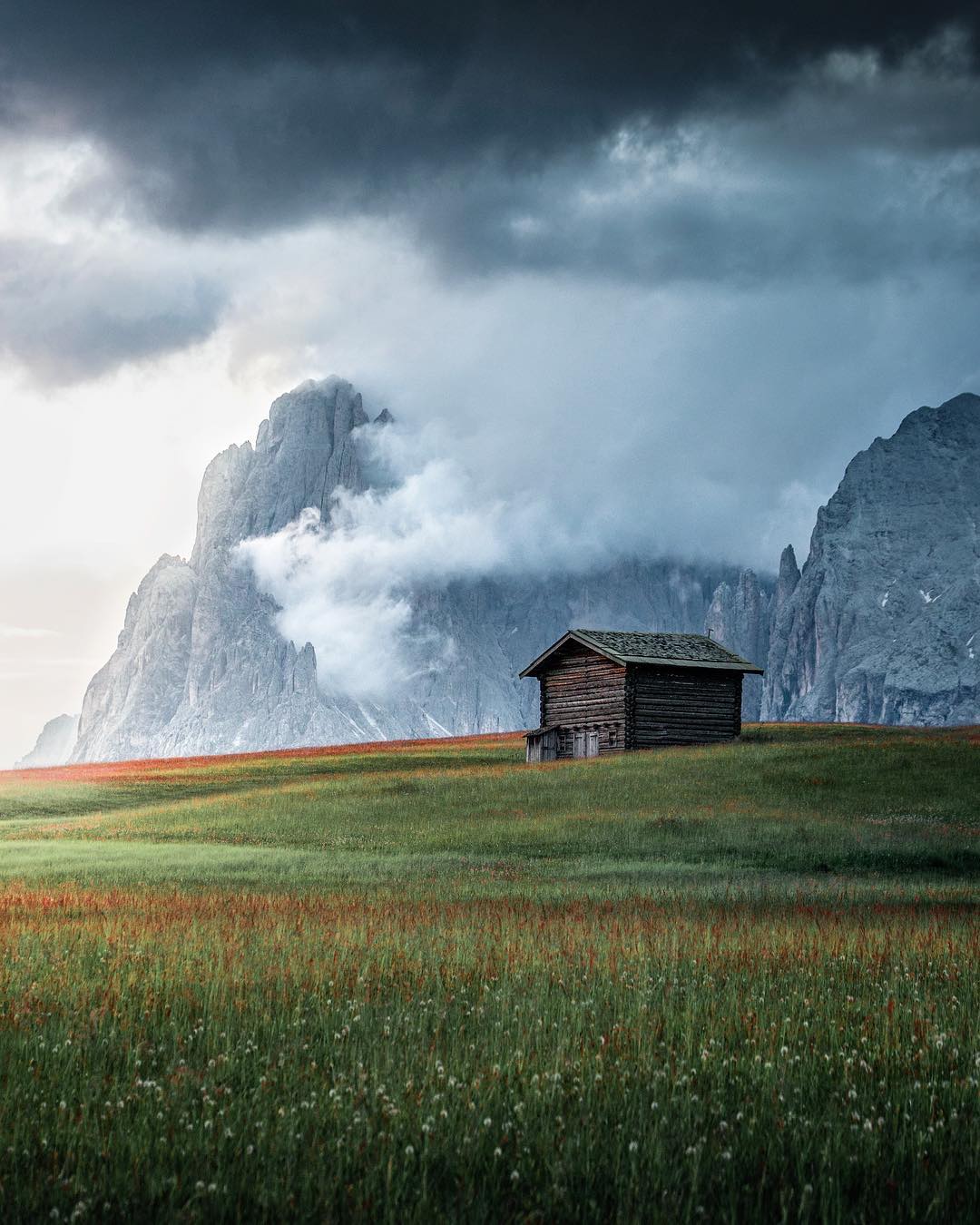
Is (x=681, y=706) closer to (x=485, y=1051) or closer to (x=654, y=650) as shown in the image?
(x=654, y=650)

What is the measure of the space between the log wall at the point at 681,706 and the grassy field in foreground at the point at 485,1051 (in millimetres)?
39026

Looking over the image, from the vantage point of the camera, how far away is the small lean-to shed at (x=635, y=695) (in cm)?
6347

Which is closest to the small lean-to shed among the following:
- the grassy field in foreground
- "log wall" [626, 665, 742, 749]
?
"log wall" [626, 665, 742, 749]

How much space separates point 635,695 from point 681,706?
11.7 feet

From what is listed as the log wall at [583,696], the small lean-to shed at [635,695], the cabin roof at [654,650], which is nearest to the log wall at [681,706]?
the small lean-to shed at [635,695]

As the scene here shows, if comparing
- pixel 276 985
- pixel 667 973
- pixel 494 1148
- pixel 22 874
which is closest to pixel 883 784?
pixel 22 874

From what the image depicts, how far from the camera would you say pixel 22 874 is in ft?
83.0

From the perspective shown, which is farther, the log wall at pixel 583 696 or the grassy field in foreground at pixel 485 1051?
the log wall at pixel 583 696

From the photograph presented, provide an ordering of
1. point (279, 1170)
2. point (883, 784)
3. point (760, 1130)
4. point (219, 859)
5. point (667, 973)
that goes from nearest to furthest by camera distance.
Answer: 1. point (279, 1170)
2. point (760, 1130)
3. point (667, 973)
4. point (219, 859)
5. point (883, 784)

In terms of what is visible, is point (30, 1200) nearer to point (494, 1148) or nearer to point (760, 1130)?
point (494, 1148)

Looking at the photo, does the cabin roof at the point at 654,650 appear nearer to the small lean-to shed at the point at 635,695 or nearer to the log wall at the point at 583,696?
the small lean-to shed at the point at 635,695

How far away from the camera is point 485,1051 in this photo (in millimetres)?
8016

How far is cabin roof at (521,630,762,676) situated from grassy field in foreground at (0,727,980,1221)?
39.3 meters

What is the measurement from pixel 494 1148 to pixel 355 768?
192ft
